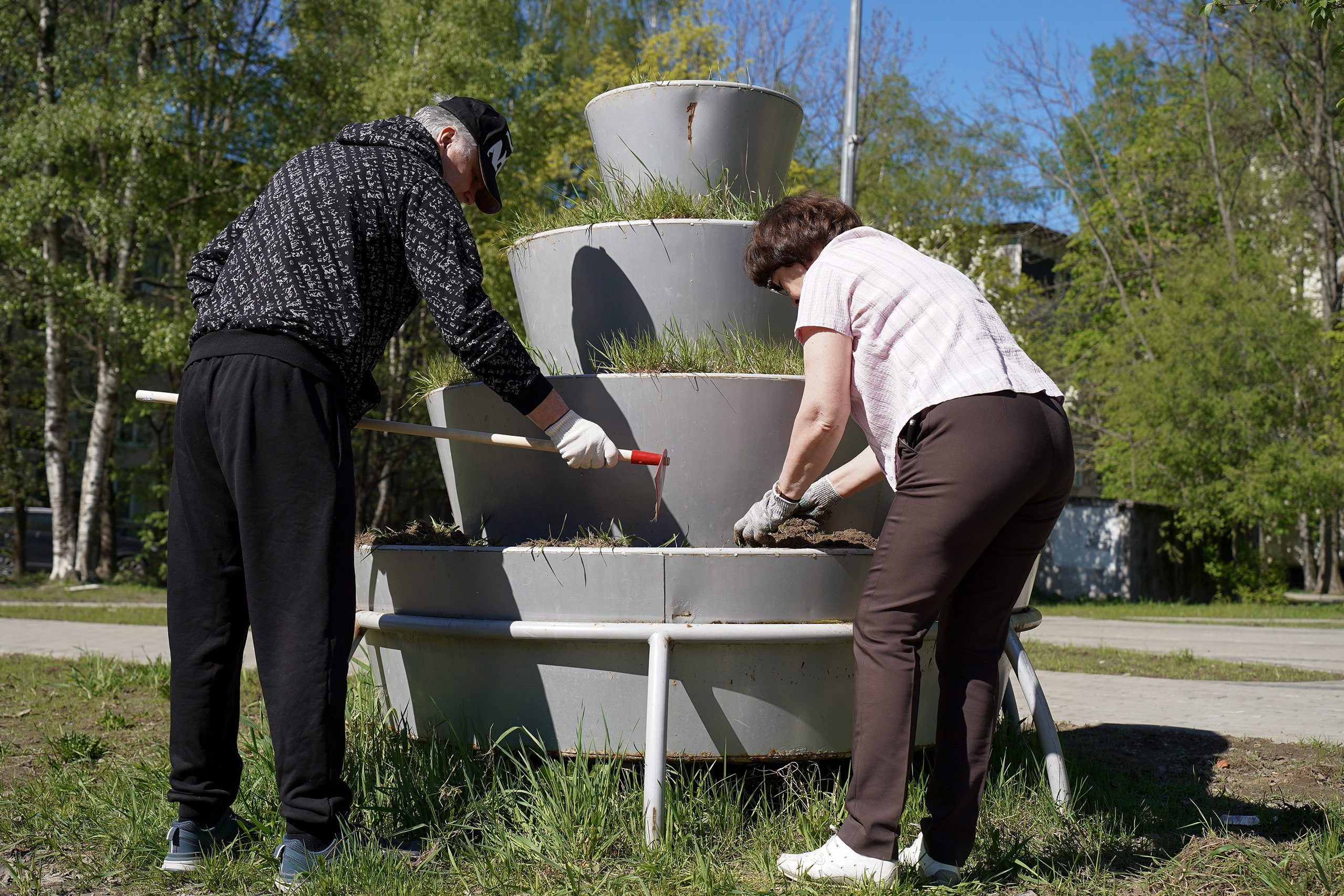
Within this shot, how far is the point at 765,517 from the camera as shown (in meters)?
2.77

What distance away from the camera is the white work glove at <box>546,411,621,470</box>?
2.74 m

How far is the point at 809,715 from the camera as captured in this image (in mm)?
2775

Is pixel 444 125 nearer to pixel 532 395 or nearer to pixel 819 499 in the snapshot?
pixel 532 395

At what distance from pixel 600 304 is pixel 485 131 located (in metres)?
0.68

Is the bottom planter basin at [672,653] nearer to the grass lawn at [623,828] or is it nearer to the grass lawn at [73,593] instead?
the grass lawn at [623,828]

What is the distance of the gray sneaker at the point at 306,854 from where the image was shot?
7.62 ft

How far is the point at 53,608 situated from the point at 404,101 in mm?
8607

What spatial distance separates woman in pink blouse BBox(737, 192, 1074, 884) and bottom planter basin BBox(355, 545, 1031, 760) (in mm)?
341

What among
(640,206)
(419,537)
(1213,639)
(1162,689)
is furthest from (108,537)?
(640,206)

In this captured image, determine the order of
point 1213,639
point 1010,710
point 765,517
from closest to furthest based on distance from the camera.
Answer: point 765,517 < point 1010,710 < point 1213,639

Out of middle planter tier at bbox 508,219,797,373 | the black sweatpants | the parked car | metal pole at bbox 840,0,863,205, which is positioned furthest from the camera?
the parked car

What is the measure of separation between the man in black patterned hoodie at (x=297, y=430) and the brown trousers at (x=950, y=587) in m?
0.83

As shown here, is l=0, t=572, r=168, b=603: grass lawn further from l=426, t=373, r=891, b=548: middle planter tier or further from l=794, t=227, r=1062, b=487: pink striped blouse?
l=794, t=227, r=1062, b=487: pink striped blouse

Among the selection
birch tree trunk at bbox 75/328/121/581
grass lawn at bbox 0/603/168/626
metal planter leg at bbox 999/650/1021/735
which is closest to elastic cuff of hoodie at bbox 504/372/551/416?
metal planter leg at bbox 999/650/1021/735
